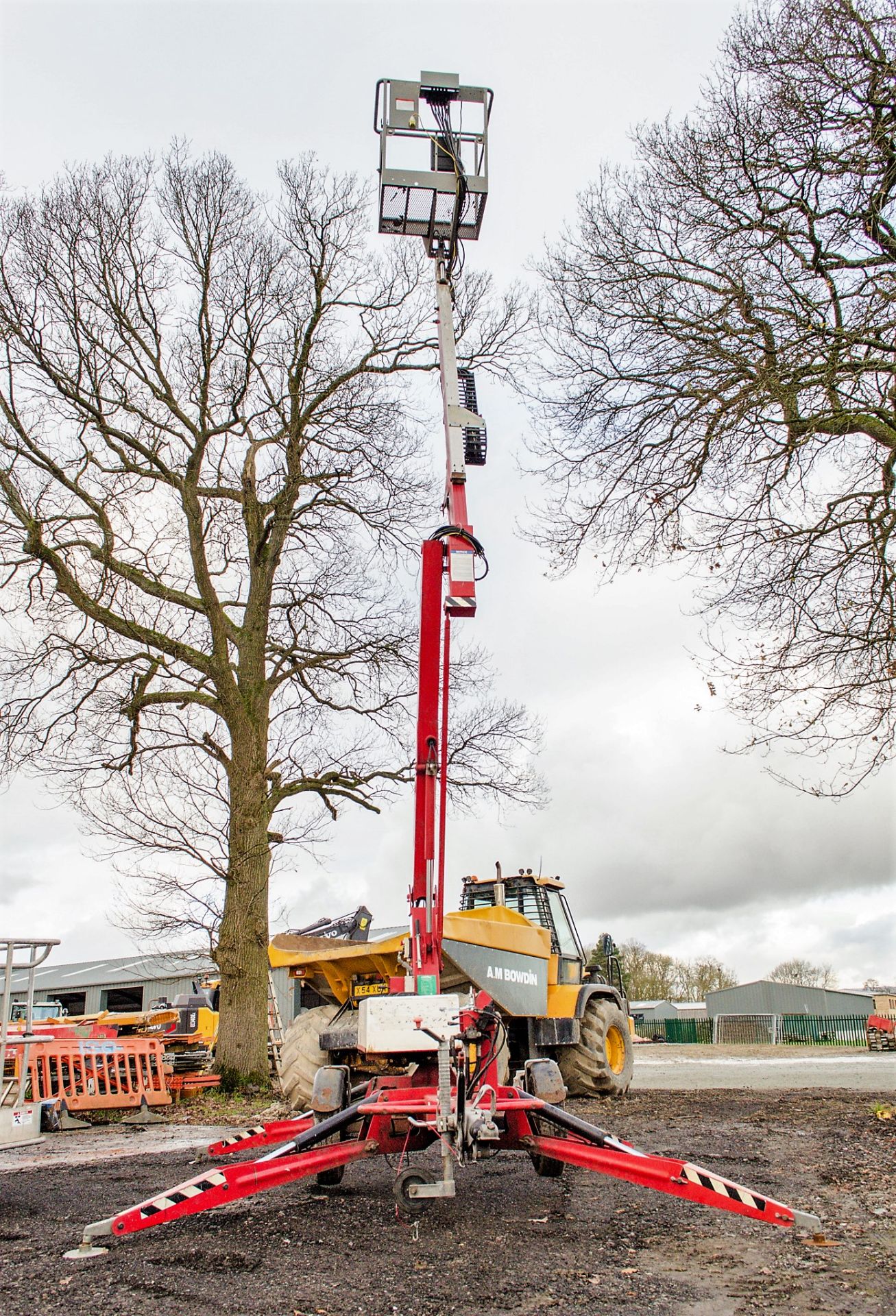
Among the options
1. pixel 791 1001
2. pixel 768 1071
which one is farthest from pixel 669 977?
pixel 768 1071

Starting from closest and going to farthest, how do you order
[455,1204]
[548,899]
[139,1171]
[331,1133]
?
[331,1133] < [455,1204] < [139,1171] < [548,899]

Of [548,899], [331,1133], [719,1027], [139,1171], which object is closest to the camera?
[331,1133]

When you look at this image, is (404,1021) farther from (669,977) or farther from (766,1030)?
(669,977)

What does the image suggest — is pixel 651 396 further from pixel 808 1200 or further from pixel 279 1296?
pixel 279 1296

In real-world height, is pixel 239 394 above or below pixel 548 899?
above

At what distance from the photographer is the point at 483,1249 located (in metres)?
4.96

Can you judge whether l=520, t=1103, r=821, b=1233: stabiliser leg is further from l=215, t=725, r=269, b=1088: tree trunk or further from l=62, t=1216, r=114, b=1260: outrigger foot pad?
l=215, t=725, r=269, b=1088: tree trunk

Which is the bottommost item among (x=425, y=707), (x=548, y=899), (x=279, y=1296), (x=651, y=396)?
(x=279, y=1296)

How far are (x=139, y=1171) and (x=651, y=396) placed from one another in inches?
331

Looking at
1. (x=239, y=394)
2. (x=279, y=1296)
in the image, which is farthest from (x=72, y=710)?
(x=279, y=1296)

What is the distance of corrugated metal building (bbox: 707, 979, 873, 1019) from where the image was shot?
59.8 m

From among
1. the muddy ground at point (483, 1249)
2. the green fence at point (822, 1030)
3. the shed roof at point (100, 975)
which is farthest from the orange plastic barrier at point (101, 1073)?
the green fence at point (822, 1030)

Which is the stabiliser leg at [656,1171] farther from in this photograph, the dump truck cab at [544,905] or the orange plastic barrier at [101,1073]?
the orange plastic barrier at [101,1073]

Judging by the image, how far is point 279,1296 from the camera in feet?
13.8
